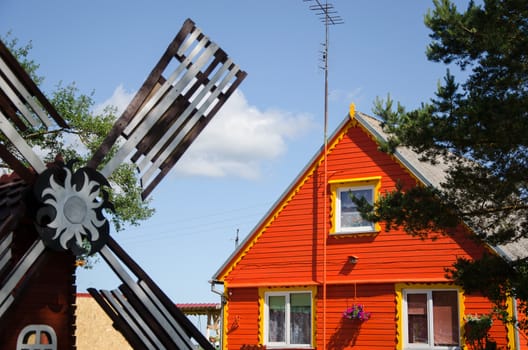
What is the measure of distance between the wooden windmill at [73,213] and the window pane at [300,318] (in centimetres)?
849

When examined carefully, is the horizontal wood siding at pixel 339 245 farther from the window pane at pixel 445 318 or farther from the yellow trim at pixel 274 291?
the window pane at pixel 445 318

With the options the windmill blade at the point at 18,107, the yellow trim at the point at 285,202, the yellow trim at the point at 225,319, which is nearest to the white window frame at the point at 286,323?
the yellow trim at the point at 225,319

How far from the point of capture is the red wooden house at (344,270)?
17109 mm

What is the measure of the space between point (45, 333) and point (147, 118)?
343cm

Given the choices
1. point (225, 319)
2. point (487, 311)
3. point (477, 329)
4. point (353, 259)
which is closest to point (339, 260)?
point (353, 259)

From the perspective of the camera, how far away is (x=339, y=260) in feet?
61.4

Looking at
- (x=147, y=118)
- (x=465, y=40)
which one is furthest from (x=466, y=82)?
(x=147, y=118)

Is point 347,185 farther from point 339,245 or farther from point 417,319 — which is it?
point 417,319

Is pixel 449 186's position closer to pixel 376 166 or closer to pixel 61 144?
pixel 376 166

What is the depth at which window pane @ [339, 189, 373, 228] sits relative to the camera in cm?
1870

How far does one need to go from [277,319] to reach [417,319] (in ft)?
12.6

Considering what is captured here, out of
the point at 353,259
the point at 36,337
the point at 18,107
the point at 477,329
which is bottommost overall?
the point at 36,337

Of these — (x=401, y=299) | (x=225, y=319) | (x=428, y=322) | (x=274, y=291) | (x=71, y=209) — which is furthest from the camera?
(x=225, y=319)

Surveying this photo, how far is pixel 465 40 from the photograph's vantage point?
12.3m
